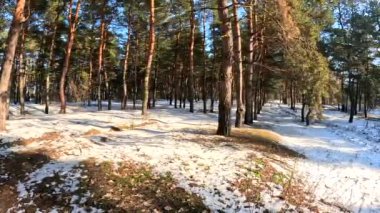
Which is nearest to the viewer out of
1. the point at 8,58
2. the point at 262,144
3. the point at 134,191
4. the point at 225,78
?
the point at 134,191

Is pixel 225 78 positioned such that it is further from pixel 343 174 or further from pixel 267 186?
pixel 267 186

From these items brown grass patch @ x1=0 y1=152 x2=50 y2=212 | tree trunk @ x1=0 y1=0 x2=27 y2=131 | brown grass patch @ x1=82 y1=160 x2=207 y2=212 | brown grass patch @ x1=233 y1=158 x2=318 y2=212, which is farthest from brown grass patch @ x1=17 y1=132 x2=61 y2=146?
brown grass patch @ x1=233 y1=158 x2=318 y2=212

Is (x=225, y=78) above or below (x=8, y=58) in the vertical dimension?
below

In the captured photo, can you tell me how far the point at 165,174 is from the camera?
33.1ft

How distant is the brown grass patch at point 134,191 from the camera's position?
8.37m

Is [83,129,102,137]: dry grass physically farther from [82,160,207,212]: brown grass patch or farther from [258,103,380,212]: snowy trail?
[258,103,380,212]: snowy trail

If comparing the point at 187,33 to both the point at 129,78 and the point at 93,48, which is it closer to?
the point at 93,48

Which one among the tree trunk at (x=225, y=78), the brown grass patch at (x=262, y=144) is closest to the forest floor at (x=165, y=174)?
the brown grass patch at (x=262, y=144)

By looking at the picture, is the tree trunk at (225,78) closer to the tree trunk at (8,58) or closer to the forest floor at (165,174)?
the forest floor at (165,174)

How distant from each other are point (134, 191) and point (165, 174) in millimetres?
1246

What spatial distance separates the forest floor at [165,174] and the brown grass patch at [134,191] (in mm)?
20

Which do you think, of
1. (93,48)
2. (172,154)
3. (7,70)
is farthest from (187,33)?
(172,154)

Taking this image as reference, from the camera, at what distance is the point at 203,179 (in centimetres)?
1001

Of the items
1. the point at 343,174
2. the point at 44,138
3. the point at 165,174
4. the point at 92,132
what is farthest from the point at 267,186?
the point at 92,132
